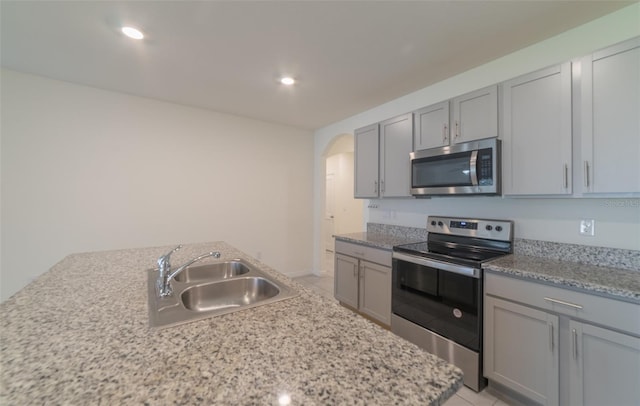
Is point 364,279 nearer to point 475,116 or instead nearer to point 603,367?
point 603,367

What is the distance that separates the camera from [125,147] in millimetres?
3092

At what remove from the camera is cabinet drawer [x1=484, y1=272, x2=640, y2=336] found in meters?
1.24

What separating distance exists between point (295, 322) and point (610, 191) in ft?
6.44

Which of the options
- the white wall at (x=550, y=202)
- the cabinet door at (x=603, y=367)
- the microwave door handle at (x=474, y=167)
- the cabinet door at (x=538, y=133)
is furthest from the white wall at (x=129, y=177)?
the cabinet door at (x=603, y=367)

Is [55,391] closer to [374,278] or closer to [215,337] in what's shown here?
[215,337]

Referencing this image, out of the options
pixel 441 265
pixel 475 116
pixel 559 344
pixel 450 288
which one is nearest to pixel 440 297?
pixel 450 288

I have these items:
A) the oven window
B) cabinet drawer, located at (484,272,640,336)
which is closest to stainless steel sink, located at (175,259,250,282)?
cabinet drawer, located at (484,272,640,336)

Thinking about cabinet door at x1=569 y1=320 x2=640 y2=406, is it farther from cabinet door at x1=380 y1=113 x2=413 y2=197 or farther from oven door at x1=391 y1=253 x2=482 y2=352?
cabinet door at x1=380 y1=113 x2=413 y2=197

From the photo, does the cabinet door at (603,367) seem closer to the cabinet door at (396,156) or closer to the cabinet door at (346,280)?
the cabinet door at (396,156)

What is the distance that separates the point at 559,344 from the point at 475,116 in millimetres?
1657

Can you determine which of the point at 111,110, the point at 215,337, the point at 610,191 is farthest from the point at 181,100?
the point at 610,191

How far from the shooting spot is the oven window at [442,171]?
209cm

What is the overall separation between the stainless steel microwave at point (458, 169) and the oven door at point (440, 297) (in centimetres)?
65

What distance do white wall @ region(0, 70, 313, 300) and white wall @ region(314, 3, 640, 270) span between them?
2.26 m
